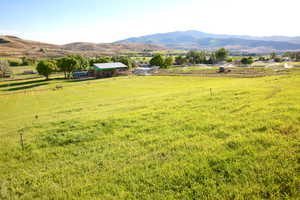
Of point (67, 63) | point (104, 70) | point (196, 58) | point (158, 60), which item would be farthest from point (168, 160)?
point (196, 58)

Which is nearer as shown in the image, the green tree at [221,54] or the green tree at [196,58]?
the green tree at [221,54]

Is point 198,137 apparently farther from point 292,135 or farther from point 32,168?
point 32,168

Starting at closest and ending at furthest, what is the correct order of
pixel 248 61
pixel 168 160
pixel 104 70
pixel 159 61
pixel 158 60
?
pixel 168 160 < pixel 104 70 < pixel 248 61 < pixel 158 60 < pixel 159 61

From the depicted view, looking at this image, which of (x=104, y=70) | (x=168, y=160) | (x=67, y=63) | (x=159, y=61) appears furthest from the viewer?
(x=159, y=61)

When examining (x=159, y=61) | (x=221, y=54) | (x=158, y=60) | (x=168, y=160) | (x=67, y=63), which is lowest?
(x=168, y=160)

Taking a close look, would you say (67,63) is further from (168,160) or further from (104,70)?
(168,160)

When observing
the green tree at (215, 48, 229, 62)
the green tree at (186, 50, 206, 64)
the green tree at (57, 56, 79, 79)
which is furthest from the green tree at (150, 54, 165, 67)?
the green tree at (215, 48, 229, 62)

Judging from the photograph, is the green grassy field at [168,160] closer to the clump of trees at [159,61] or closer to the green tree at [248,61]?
the clump of trees at [159,61]

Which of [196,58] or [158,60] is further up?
[196,58]

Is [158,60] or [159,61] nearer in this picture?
Answer: [158,60]

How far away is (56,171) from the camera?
6312 millimetres

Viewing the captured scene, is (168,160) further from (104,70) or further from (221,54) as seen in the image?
(221,54)

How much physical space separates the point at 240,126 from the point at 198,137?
216cm

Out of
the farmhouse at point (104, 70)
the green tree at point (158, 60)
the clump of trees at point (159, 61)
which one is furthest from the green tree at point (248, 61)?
the farmhouse at point (104, 70)
